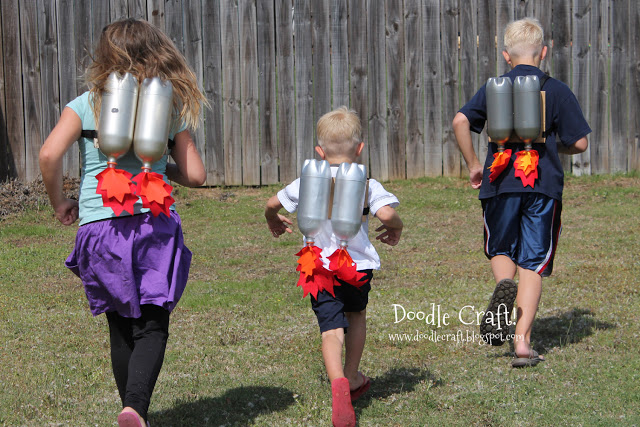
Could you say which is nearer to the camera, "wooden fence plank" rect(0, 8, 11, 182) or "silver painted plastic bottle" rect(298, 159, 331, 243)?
"silver painted plastic bottle" rect(298, 159, 331, 243)

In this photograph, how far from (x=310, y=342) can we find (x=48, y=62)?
5720 millimetres

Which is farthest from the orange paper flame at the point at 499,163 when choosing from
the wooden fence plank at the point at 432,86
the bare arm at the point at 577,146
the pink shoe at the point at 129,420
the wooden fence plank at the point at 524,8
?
the wooden fence plank at the point at 524,8

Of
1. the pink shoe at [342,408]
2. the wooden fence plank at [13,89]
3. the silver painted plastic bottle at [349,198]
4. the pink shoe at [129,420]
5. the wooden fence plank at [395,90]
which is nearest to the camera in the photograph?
the pink shoe at [129,420]

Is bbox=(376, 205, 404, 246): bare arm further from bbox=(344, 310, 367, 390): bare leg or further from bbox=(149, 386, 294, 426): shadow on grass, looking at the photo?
bbox=(149, 386, 294, 426): shadow on grass

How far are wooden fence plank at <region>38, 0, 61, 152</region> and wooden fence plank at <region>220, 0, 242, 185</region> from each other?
185cm

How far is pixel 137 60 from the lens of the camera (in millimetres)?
3316

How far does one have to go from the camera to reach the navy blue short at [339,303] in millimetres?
3716

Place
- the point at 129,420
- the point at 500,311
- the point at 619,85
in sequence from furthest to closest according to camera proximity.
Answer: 1. the point at 619,85
2. the point at 500,311
3. the point at 129,420

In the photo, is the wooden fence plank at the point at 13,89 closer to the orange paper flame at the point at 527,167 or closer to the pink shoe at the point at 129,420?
the orange paper flame at the point at 527,167

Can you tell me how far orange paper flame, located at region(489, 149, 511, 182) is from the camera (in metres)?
4.44

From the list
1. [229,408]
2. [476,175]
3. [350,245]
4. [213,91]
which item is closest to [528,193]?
[476,175]

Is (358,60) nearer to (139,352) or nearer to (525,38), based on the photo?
(525,38)

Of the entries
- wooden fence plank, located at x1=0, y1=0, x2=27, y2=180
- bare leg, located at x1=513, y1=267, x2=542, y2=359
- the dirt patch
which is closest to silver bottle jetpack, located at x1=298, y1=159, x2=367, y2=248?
bare leg, located at x1=513, y1=267, x2=542, y2=359

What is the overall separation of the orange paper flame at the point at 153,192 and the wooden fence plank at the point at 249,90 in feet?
20.3
